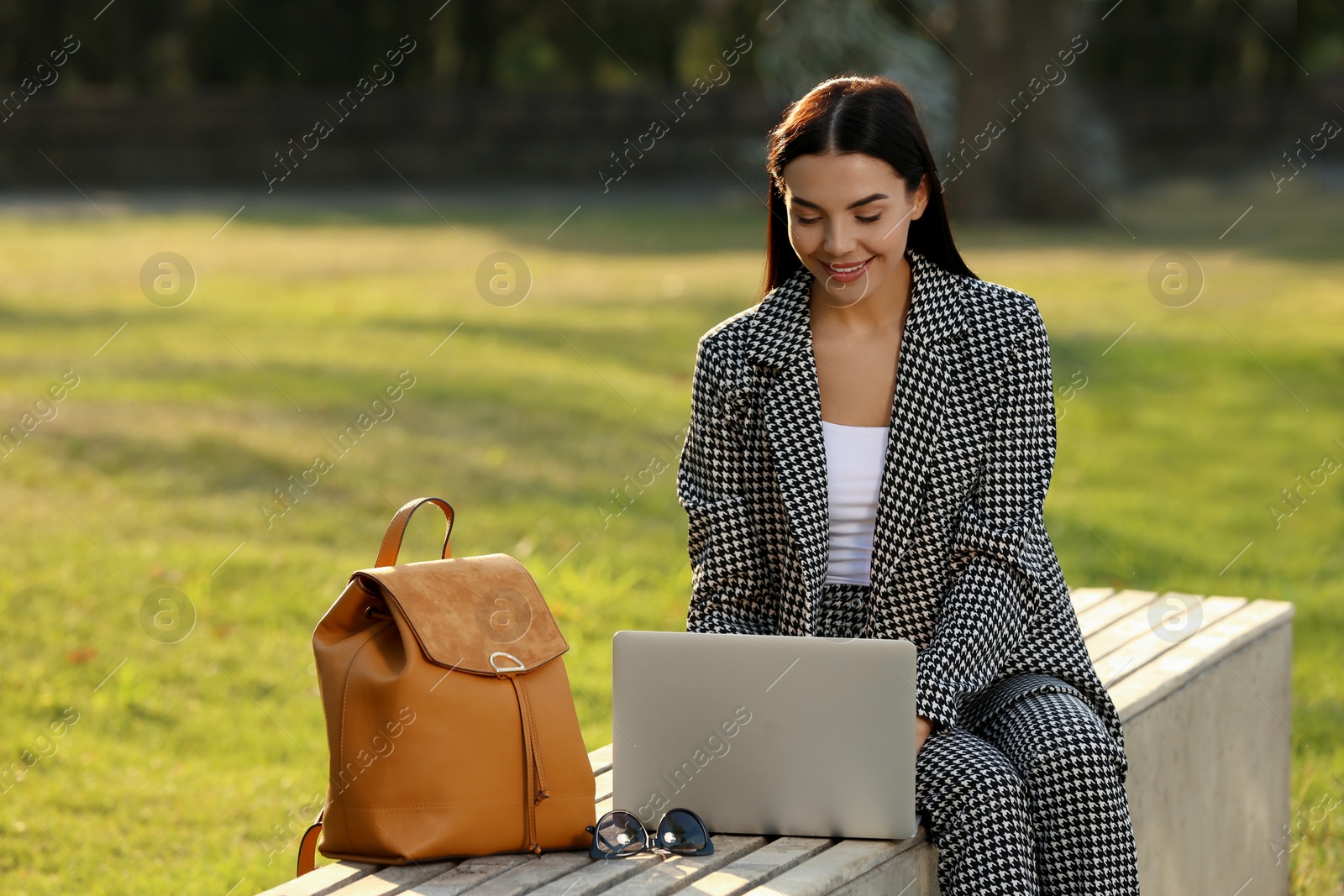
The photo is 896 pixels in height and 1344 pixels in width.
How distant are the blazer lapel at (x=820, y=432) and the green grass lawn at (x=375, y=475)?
1426 mm

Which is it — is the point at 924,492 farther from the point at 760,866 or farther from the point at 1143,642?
the point at 1143,642

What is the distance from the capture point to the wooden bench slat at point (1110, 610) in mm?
3973

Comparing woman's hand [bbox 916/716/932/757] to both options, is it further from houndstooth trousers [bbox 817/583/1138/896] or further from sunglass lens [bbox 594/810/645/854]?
sunglass lens [bbox 594/810/645/854]

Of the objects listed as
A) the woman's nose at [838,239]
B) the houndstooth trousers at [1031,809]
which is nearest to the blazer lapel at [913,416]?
the woman's nose at [838,239]

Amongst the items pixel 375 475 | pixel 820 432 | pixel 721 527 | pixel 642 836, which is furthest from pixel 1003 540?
pixel 375 475

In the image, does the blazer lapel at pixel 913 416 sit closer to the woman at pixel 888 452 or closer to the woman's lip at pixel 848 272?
the woman at pixel 888 452

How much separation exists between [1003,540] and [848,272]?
1.85 ft

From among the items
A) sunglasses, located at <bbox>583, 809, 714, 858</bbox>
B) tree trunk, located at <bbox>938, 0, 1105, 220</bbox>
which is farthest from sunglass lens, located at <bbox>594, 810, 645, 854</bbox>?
tree trunk, located at <bbox>938, 0, 1105, 220</bbox>

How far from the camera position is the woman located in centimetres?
292

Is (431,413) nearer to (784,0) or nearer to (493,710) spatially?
(493,710)

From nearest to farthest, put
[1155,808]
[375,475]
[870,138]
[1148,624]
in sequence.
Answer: [870,138] < [1155,808] < [1148,624] < [375,475]

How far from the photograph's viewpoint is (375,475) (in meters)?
7.73

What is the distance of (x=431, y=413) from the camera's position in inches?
352

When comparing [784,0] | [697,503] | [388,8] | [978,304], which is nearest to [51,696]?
[697,503]
